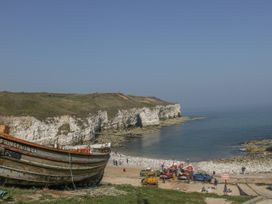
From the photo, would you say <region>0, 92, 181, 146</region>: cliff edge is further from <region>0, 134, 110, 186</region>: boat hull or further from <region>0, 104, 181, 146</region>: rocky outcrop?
<region>0, 134, 110, 186</region>: boat hull

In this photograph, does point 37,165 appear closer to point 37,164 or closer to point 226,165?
point 37,164

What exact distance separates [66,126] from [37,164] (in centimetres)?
7131

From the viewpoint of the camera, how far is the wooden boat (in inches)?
867

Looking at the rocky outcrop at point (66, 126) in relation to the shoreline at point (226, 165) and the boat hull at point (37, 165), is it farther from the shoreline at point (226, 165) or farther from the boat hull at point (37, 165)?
the boat hull at point (37, 165)

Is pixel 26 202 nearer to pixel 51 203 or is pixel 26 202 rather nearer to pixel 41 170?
pixel 51 203

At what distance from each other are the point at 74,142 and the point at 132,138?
22.4 meters

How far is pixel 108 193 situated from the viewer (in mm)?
24016

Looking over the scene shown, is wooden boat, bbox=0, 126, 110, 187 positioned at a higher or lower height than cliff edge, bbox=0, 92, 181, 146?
lower

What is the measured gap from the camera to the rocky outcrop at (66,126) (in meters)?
78.4

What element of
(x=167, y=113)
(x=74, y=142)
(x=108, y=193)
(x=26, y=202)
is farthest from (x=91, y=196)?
(x=167, y=113)

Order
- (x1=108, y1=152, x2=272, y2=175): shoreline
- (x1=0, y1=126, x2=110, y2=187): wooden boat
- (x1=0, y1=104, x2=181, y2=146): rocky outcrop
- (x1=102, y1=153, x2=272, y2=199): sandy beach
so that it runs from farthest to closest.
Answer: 1. (x1=0, y1=104, x2=181, y2=146): rocky outcrop
2. (x1=108, y1=152, x2=272, y2=175): shoreline
3. (x1=102, y1=153, x2=272, y2=199): sandy beach
4. (x1=0, y1=126, x2=110, y2=187): wooden boat

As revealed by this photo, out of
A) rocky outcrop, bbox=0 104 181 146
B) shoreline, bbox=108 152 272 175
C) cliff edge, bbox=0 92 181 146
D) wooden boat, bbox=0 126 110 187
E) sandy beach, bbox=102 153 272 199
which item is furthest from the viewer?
cliff edge, bbox=0 92 181 146

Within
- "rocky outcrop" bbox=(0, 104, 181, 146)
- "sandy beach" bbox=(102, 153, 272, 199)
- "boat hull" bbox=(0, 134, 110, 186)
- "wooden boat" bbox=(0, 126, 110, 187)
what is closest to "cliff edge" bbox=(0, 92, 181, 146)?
"rocky outcrop" bbox=(0, 104, 181, 146)

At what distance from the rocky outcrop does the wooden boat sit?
4976 cm
